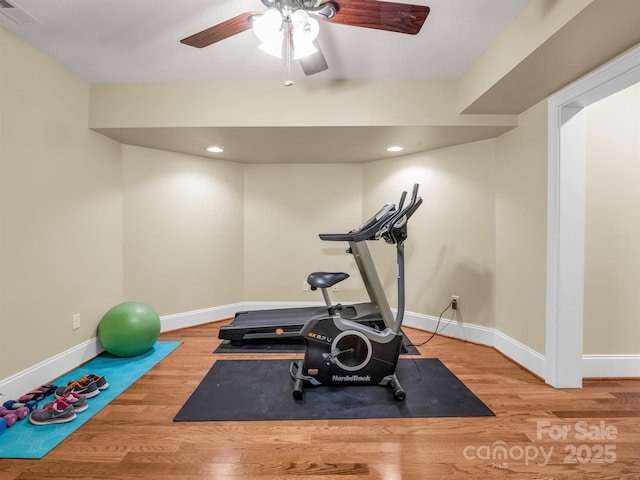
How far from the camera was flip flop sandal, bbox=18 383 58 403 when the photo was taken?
195cm

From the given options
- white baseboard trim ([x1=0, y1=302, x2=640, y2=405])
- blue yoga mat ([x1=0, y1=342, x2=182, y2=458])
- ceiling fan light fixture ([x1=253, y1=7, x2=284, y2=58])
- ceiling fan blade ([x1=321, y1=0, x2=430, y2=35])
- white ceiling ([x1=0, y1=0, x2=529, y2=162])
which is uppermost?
white ceiling ([x1=0, y1=0, x2=529, y2=162])

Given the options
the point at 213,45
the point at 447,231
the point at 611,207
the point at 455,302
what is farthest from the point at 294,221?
the point at 611,207

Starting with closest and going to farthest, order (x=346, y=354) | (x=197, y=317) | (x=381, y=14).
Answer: (x=381, y=14) → (x=346, y=354) → (x=197, y=317)

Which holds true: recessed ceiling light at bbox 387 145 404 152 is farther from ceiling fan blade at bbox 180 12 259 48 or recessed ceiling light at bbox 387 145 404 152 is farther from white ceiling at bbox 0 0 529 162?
ceiling fan blade at bbox 180 12 259 48

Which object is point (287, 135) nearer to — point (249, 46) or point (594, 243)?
point (249, 46)

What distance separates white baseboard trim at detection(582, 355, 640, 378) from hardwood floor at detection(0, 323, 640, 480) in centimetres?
19

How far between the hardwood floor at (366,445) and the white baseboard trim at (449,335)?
222 mm

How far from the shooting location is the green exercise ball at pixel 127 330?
2.63 m

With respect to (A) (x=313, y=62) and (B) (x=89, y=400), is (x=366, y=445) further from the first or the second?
(A) (x=313, y=62)

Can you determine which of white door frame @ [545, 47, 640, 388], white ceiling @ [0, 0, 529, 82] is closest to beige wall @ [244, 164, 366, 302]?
white ceiling @ [0, 0, 529, 82]

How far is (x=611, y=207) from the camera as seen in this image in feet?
7.42

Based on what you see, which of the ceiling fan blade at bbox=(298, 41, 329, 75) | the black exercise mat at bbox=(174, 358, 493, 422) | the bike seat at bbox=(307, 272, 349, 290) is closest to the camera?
the ceiling fan blade at bbox=(298, 41, 329, 75)

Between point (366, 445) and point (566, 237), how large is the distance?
1.94 m

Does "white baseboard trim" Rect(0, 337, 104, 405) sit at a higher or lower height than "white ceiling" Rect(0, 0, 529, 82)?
lower
